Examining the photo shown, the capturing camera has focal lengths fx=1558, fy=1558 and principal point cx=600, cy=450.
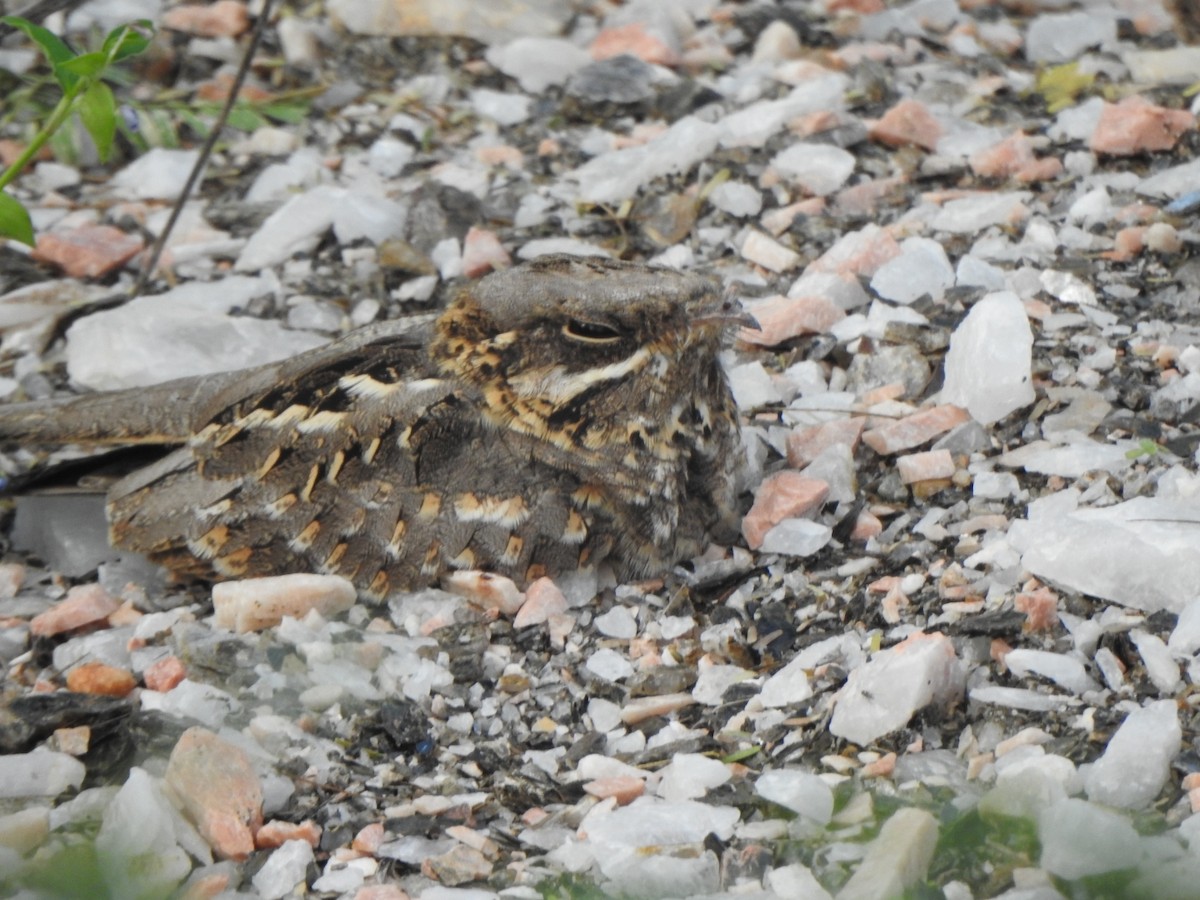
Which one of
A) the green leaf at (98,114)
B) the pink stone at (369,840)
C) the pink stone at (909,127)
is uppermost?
the green leaf at (98,114)

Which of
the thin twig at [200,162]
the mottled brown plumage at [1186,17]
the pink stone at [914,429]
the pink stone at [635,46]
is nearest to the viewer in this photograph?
the pink stone at [914,429]

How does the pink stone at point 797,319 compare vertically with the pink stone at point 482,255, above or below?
below

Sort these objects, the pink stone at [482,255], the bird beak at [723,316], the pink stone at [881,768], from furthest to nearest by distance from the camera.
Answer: the pink stone at [482,255]
the bird beak at [723,316]
the pink stone at [881,768]

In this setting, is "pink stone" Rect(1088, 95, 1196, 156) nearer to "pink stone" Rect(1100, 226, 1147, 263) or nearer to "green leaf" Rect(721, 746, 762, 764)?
"pink stone" Rect(1100, 226, 1147, 263)

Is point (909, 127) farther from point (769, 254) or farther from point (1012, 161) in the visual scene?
point (769, 254)

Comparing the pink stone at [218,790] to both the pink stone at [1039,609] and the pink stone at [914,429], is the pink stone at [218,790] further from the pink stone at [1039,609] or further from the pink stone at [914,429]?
the pink stone at [914,429]

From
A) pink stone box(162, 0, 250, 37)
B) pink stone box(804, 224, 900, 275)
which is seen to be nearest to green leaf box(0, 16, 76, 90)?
pink stone box(804, 224, 900, 275)

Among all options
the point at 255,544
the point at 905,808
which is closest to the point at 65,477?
the point at 255,544

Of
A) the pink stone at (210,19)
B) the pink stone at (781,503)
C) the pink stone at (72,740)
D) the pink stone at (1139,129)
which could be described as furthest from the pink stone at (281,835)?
the pink stone at (210,19)
